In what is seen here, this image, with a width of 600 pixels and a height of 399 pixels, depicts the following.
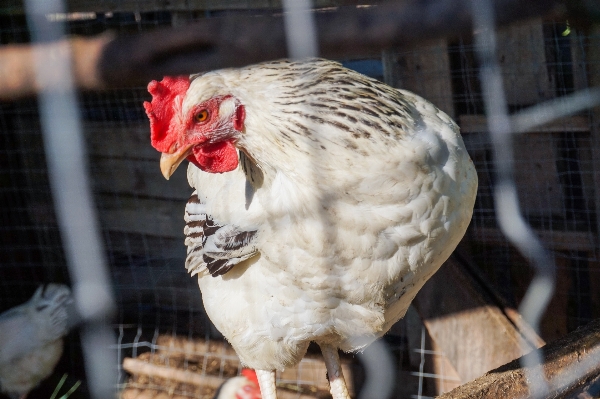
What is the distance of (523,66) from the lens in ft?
8.84

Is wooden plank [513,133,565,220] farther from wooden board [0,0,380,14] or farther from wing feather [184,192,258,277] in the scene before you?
wing feather [184,192,258,277]

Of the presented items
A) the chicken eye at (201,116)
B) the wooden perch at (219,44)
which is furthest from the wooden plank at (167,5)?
the wooden perch at (219,44)

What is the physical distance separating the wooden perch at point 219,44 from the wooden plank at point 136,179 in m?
2.75

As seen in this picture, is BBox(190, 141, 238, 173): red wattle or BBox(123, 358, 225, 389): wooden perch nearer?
BBox(190, 141, 238, 173): red wattle

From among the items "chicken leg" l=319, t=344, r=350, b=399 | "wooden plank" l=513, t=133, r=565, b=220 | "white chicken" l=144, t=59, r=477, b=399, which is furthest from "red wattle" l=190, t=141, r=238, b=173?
"wooden plank" l=513, t=133, r=565, b=220

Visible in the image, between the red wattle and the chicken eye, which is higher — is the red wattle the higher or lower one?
the lower one

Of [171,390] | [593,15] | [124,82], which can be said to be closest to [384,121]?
[593,15]

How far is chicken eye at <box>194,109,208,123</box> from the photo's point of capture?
140 cm

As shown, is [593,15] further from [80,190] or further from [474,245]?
[474,245]

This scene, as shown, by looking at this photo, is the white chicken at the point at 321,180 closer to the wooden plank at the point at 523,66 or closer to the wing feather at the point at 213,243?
the wing feather at the point at 213,243

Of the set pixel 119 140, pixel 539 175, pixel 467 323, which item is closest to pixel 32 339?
pixel 119 140

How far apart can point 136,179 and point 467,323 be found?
2013 millimetres

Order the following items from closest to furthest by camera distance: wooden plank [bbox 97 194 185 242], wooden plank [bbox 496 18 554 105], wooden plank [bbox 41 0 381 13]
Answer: wooden plank [bbox 496 18 554 105], wooden plank [bbox 41 0 381 13], wooden plank [bbox 97 194 185 242]

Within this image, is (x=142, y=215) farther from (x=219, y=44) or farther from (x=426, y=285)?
(x=219, y=44)
